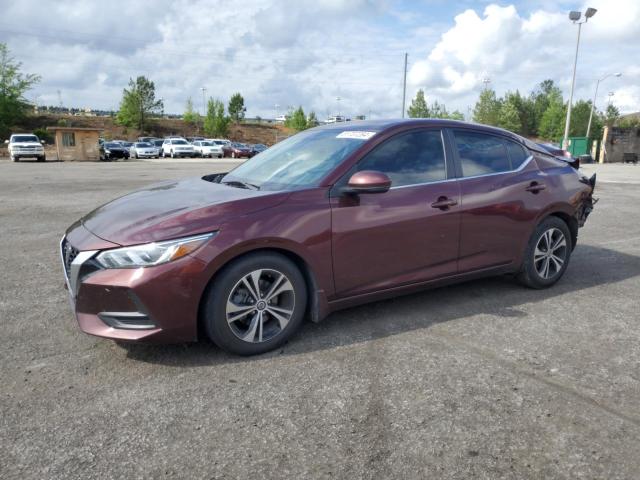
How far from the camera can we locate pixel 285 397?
2943mm

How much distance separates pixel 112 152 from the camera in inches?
1540

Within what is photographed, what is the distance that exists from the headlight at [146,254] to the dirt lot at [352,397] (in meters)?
0.69

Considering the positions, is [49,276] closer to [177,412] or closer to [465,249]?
[177,412]

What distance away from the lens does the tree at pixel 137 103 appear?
3049 inches

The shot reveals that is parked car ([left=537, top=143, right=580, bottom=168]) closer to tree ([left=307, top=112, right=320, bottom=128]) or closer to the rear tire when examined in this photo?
the rear tire

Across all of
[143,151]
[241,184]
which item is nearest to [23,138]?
[143,151]

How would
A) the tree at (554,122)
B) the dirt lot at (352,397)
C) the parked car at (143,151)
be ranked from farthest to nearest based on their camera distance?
the tree at (554,122) < the parked car at (143,151) < the dirt lot at (352,397)

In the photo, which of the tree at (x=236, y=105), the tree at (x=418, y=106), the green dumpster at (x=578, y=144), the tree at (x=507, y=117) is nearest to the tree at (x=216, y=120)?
the tree at (x=236, y=105)

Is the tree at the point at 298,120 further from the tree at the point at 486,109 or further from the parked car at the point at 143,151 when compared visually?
the parked car at the point at 143,151

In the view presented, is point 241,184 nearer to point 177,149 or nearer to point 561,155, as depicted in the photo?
point 561,155

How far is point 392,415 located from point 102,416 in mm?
1520

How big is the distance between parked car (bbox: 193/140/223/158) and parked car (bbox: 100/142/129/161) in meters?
7.70

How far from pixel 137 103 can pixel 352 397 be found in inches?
3243

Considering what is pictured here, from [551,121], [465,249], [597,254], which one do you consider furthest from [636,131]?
[465,249]
